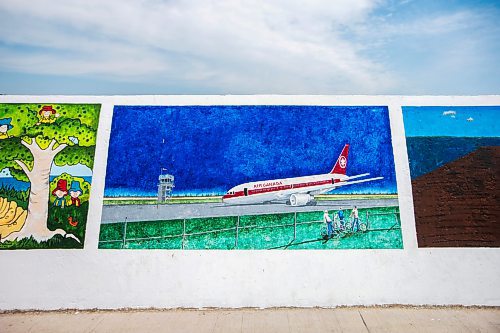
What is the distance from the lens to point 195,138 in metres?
7.57

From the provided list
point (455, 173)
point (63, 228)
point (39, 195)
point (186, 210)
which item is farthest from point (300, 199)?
point (39, 195)

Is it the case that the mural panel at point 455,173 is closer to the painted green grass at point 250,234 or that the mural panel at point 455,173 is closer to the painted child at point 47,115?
the painted green grass at point 250,234

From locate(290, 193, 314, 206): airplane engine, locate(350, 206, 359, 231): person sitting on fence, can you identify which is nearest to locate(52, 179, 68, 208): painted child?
locate(290, 193, 314, 206): airplane engine

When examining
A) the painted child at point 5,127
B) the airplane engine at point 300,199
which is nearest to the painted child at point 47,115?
the painted child at point 5,127

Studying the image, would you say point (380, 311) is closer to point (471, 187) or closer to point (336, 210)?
point (336, 210)

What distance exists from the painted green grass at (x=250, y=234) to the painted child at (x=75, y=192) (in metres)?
0.75

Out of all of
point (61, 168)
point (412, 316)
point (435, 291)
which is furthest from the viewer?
point (61, 168)

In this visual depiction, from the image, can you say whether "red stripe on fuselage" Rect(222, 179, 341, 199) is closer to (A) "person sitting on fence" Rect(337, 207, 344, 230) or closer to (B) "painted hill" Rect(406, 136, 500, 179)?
(A) "person sitting on fence" Rect(337, 207, 344, 230)

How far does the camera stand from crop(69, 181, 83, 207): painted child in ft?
23.9

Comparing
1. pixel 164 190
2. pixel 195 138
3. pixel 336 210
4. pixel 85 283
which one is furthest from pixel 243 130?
pixel 85 283

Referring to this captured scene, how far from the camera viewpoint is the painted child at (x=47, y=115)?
25.1ft

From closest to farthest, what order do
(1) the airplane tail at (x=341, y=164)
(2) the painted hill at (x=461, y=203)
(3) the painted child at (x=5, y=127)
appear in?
(2) the painted hill at (x=461, y=203) → (1) the airplane tail at (x=341, y=164) → (3) the painted child at (x=5, y=127)

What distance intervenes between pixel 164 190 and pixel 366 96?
4506 millimetres

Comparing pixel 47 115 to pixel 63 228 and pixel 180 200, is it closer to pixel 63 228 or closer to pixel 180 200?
pixel 63 228
